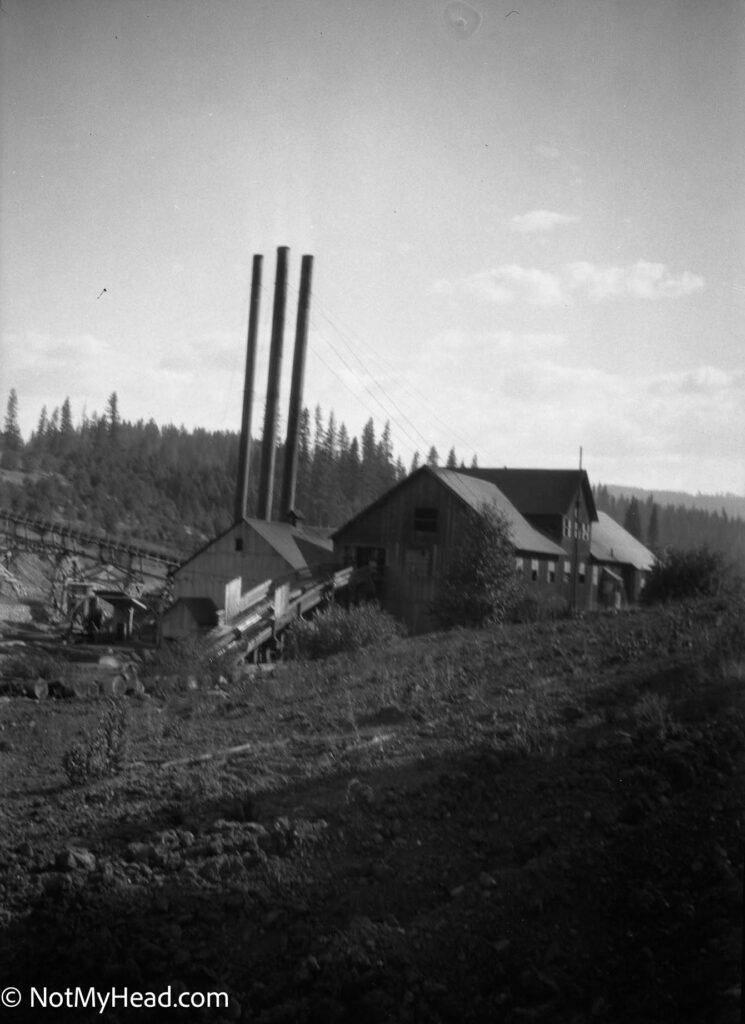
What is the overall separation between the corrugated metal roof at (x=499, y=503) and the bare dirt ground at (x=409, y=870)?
68.8 ft

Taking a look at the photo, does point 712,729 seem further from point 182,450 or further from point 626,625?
point 182,450

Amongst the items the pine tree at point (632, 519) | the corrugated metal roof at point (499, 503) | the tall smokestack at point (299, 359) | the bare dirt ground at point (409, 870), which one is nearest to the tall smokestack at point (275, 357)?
the tall smokestack at point (299, 359)

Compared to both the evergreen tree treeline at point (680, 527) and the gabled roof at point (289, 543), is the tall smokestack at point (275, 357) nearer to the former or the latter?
the gabled roof at point (289, 543)

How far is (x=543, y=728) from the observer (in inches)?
359

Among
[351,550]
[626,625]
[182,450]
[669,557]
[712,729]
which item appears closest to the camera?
[712,729]

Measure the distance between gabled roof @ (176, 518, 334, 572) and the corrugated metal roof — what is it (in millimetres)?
6444

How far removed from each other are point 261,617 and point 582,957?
2182 centimetres

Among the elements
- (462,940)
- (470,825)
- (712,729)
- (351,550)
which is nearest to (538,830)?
(470,825)

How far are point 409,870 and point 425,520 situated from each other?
85.5 ft

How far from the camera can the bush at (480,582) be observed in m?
26.1

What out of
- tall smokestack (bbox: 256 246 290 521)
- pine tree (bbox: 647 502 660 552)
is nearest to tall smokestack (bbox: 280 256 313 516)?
tall smokestack (bbox: 256 246 290 521)

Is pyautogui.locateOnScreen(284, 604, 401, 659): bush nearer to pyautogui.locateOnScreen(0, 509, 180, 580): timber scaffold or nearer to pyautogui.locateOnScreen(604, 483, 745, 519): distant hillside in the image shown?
pyautogui.locateOnScreen(604, 483, 745, 519): distant hillside

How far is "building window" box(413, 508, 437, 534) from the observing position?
3178cm

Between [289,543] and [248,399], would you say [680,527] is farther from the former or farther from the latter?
[248,399]
